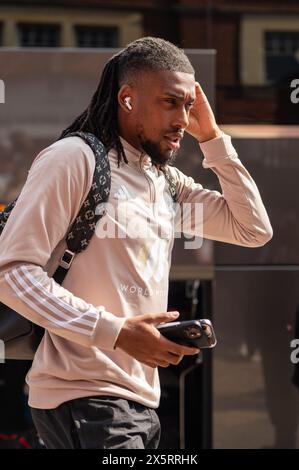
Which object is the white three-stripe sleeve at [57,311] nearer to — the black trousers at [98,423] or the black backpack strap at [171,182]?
the black trousers at [98,423]

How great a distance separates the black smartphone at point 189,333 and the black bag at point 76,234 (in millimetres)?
317

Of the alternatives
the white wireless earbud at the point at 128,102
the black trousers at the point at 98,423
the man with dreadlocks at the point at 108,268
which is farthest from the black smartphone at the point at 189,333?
the white wireless earbud at the point at 128,102

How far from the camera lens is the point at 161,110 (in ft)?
9.00

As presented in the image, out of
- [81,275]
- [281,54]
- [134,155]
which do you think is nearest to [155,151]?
[134,155]

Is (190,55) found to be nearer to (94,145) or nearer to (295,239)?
(295,239)

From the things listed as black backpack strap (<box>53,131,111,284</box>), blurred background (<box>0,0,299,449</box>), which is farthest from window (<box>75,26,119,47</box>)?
black backpack strap (<box>53,131,111,284</box>)

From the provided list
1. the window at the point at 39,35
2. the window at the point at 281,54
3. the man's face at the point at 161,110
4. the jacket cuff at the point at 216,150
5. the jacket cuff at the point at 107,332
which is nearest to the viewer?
the jacket cuff at the point at 107,332

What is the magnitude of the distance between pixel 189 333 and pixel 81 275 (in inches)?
13.5

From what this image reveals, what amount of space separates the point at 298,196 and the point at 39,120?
143cm

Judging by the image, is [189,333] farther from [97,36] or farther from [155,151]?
[97,36]

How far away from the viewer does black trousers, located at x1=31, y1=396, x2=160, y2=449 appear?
2602mm

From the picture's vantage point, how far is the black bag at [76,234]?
262 cm
